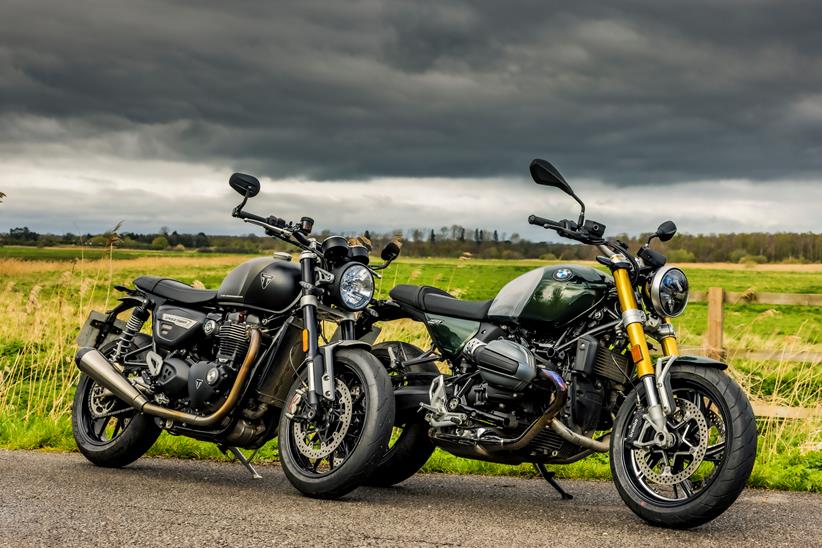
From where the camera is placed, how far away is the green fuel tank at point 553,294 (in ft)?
19.0

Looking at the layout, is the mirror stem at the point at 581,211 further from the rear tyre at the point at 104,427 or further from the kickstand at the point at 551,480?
the rear tyre at the point at 104,427

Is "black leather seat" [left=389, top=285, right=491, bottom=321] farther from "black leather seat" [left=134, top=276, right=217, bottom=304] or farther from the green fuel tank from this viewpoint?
"black leather seat" [left=134, top=276, right=217, bottom=304]

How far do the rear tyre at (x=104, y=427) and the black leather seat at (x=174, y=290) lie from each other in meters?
0.41

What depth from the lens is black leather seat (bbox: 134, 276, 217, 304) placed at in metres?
7.22

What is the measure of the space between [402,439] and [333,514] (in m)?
1.45

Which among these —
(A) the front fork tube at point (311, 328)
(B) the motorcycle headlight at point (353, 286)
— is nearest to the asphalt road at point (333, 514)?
(A) the front fork tube at point (311, 328)

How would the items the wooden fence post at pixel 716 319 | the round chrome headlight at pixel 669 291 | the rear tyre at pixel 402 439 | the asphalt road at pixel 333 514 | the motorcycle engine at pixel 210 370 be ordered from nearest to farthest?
the asphalt road at pixel 333 514, the round chrome headlight at pixel 669 291, the motorcycle engine at pixel 210 370, the rear tyre at pixel 402 439, the wooden fence post at pixel 716 319

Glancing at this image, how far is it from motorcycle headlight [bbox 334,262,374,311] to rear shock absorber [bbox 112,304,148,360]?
2.08m

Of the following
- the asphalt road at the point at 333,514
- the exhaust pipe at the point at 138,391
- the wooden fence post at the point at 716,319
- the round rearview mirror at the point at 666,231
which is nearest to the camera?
the asphalt road at the point at 333,514

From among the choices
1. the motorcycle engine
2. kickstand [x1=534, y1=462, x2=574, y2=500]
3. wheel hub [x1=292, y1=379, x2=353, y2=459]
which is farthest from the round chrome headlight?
the motorcycle engine

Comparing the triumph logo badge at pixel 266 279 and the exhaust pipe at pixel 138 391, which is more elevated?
the triumph logo badge at pixel 266 279

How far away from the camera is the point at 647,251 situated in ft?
19.0

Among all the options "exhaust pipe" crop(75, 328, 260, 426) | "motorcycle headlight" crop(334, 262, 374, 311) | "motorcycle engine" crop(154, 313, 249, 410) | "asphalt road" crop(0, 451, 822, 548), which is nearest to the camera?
"asphalt road" crop(0, 451, 822, 548)

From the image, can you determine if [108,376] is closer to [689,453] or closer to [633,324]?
[633,324]
